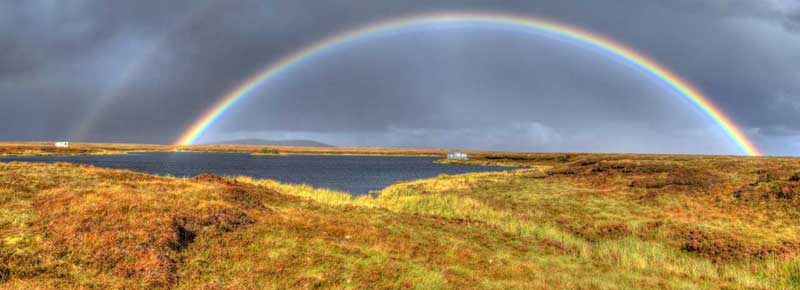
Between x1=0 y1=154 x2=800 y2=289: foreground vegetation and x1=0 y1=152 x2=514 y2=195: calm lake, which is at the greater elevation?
x1=0 y1=154 x2=800 y2=289: foreground vegetation

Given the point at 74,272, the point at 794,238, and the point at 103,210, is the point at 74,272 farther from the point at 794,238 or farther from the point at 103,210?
the point at 794,238

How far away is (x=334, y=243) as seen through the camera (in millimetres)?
17094

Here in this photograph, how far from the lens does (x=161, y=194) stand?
22688 mm

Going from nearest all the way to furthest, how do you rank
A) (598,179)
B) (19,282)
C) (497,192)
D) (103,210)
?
1. (19,282)
2. (103,210)
3. (497,192)
4. (598,179)

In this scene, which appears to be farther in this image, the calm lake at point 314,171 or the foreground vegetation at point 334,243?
the calm lake at point 314,171

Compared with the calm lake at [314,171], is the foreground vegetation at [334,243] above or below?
above

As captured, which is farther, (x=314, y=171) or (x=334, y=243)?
(x=314, y=171)

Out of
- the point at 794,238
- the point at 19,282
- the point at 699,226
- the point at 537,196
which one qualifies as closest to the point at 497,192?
the point at 537,196

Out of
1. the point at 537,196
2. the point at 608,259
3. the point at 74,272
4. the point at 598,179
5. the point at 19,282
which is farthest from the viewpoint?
the point at 598,179

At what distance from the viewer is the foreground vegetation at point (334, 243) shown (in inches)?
531

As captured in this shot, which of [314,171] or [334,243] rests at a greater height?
[334,243]

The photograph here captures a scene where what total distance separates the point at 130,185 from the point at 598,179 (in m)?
49.8

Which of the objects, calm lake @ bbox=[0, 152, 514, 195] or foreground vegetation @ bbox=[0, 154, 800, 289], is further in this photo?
calm lake @ bbox=[0, 152, 514, 195]

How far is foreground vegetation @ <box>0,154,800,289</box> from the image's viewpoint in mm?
13484
